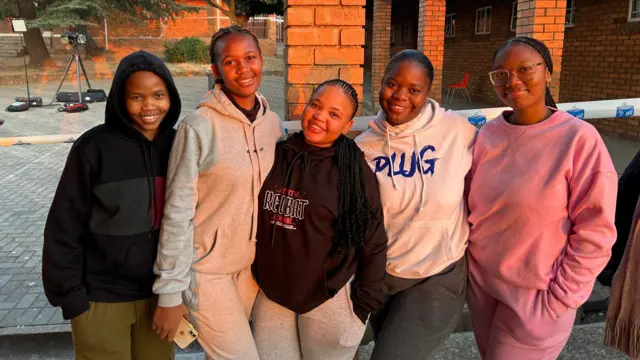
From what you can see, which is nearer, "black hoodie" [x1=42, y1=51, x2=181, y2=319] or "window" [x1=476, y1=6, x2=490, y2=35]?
"black hoodie" [x1=42, y1=51, x2=181, y2=319]

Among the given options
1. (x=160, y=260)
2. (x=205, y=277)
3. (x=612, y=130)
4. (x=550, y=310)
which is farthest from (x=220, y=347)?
(x=612, y=130)

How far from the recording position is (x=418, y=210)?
214 cm

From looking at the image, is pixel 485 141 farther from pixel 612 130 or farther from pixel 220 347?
pixel 612 130

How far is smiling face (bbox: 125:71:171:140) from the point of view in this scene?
2.09 meters

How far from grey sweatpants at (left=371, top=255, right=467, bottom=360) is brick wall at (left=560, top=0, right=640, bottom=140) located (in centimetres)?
817

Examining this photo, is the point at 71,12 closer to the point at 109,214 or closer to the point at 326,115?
the point at 109,214

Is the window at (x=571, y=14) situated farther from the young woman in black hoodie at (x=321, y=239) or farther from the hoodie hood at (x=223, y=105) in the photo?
the hoodie hood at (x=223, y=105)

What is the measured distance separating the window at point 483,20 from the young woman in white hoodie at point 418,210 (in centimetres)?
1320

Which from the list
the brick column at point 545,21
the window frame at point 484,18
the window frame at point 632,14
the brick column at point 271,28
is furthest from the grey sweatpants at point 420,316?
the brick column at point 271,28

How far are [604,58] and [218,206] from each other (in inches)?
384

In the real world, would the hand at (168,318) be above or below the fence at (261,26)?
below

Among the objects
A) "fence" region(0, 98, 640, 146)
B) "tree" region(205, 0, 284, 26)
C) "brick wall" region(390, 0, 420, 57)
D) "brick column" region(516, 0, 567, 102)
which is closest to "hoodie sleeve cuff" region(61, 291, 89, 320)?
"fence" region(0, 98, 640, 146)

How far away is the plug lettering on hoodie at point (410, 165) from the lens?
217 cm

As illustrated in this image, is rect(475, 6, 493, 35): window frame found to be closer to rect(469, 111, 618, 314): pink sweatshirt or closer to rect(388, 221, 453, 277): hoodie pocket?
rect(469, 111, 618, 314): pink sweatshirt
